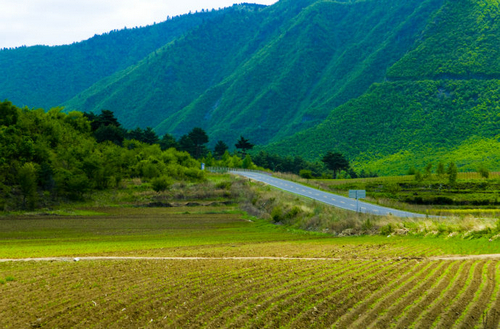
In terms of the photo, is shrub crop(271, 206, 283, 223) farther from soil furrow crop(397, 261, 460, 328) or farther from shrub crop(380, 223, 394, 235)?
soil furrow crop(397, 261, 460, 328)

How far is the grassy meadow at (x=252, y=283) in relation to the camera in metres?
15.3

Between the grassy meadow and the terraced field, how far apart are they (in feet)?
0.14

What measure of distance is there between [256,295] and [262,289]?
858mm

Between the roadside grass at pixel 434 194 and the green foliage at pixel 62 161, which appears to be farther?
the green foliage at pixel 62 161

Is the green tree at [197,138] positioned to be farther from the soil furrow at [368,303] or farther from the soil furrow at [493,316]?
the soil furrow at [493,316]

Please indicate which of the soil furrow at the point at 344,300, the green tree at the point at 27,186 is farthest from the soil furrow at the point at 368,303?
the green tree at the point at 27,186

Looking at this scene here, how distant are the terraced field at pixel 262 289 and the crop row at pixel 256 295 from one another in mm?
35

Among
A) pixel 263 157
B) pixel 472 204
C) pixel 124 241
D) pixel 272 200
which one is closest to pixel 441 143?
pixel 263 157

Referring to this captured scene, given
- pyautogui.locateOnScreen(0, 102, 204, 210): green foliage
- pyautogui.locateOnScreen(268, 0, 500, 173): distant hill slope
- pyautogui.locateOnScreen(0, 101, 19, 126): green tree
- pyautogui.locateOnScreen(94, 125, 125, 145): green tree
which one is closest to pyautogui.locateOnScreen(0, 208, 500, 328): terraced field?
pyautogui.locateOnScreen(0, 102, 204, 210): green foliage

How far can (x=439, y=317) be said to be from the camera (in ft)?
50.4

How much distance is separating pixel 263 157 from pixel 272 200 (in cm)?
9474

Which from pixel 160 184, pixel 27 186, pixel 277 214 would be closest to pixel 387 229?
pixel 277 214

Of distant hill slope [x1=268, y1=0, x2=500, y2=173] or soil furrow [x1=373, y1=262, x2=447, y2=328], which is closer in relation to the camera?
soil furrow [x1=373, y1=262, x2=447, y2=328]

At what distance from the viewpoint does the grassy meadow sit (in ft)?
50.3
